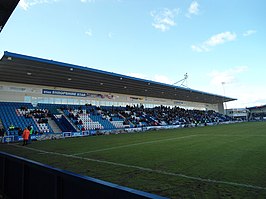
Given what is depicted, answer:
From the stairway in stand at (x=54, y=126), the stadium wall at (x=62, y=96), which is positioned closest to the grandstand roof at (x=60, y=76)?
the stadium wall at (x=62, y=96)

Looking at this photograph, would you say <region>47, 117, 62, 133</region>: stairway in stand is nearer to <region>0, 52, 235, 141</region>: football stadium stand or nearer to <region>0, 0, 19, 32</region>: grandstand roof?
<region>0, 52, 235, 141</region>: football stadium stand

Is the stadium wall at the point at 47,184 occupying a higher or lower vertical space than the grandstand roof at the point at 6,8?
lower

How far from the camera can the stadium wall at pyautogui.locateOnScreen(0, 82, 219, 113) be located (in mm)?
27344

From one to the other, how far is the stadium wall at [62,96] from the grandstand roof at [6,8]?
21.5m

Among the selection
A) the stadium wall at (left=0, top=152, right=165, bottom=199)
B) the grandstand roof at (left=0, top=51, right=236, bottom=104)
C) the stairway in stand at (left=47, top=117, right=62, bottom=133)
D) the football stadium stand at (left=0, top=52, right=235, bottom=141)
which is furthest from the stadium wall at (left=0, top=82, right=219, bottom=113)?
the stadium wall at (left=0, top=152, right=165, bottom=199)

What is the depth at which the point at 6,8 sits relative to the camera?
7.87m

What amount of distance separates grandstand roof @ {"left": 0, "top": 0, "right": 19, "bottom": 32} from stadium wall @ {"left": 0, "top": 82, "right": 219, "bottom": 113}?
21.5 m

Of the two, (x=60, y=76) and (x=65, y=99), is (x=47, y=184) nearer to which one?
(x=60, y=76)

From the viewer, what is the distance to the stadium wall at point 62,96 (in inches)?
1077

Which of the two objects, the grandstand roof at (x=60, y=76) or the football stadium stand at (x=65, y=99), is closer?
the grandstand roof at (x=60, y=76)

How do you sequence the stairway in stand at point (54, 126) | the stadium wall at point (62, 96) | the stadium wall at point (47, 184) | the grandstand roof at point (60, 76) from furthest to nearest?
1. the stadium wall at point (62, 96)
2. the stairway in stand at point (54, 126)
3. the grandstand roof at point (60, 76)
4. the stadium wall at point (47, 184)

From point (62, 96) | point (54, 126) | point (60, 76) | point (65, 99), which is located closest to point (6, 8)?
point (60, 76)

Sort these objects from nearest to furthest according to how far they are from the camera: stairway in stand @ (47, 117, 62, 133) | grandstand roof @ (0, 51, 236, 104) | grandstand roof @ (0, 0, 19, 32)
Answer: grandstand roof @ (0, 0, 19, 32)
grandstand roof @ (0, 51, 236, 104)
stairway in stand @ (47, 117, 62, 133)

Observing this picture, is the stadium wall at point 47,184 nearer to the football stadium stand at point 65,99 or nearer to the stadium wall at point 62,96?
the football stadium stand at point 65,99
